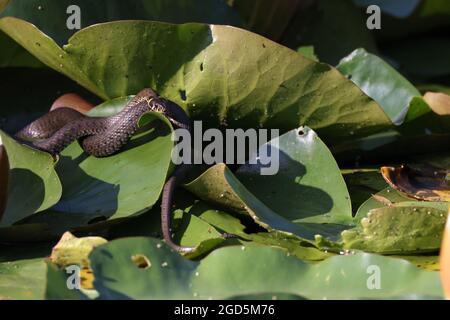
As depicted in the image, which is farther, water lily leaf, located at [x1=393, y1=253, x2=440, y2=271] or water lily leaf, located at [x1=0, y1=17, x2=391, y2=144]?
water lily leaf, located at [x1=0, y1=17, x2=391, y2=144]

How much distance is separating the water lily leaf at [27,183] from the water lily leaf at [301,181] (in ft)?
1.41

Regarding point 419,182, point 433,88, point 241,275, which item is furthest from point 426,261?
point 433,88

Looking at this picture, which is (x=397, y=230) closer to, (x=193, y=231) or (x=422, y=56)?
(x=193, y=231)

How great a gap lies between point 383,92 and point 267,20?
1.82ft

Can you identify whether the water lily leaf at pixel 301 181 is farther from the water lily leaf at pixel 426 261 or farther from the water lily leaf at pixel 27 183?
the water lily leaf at pixel 27 183

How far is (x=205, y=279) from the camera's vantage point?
154cm

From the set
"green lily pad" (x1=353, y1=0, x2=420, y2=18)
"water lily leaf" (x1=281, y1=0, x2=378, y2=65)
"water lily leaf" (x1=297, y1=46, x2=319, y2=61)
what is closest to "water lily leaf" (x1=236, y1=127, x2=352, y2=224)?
"water lily leaf" (x1=297, y1=46, x2=319, y2=61)

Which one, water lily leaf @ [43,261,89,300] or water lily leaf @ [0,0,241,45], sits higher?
water lily leaf @ [0,0,241,45]

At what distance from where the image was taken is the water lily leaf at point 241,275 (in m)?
1.50

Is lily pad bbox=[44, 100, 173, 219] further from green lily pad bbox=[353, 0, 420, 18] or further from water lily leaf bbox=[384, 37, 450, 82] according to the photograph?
water lily leaf bbox=[384, 37, 450, 82]

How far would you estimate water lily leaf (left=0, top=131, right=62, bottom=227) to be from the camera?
192 centimetres

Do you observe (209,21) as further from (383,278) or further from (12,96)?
(383,278)

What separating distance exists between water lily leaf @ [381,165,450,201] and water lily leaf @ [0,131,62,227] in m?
0.74

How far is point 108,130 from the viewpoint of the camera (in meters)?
2.19
